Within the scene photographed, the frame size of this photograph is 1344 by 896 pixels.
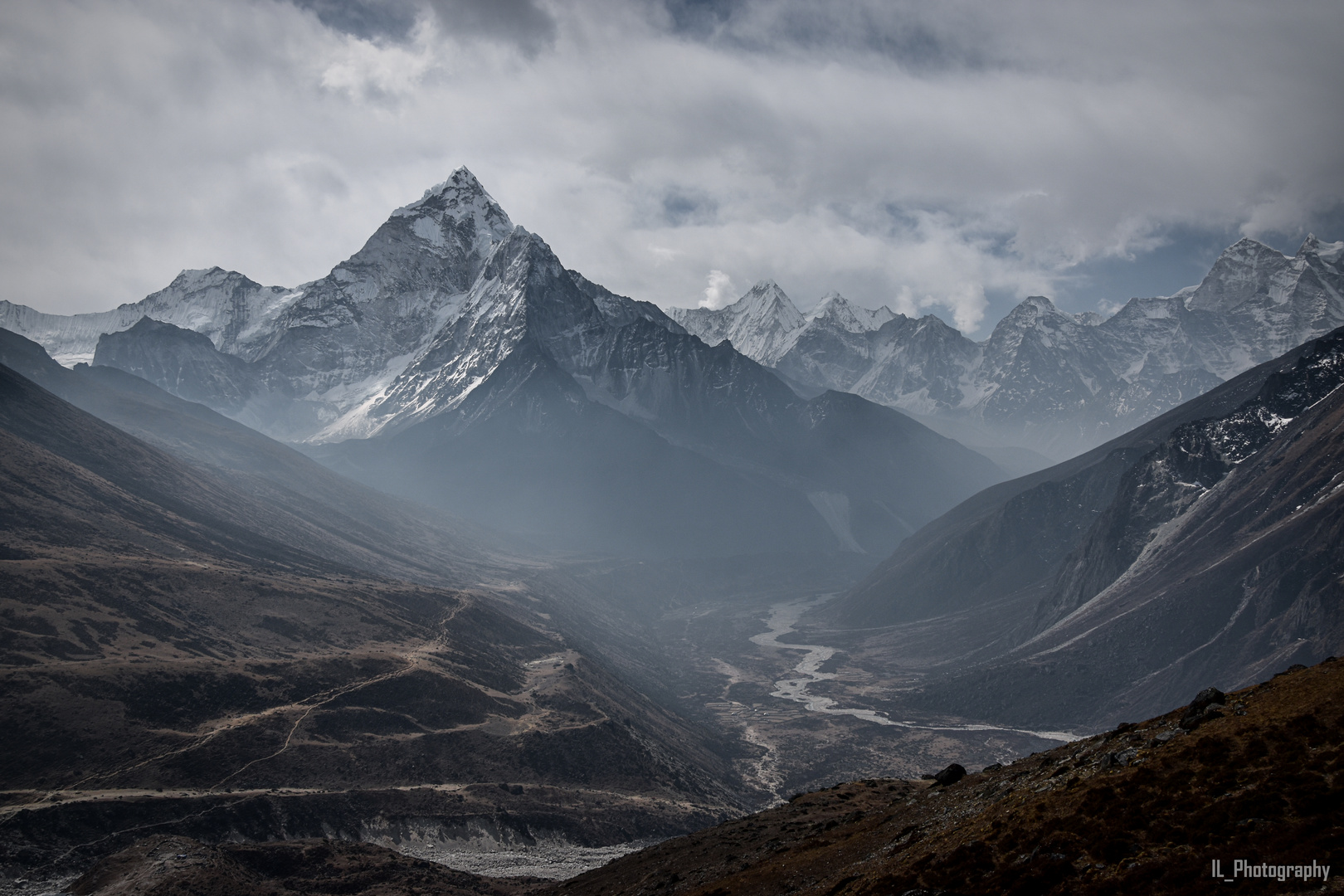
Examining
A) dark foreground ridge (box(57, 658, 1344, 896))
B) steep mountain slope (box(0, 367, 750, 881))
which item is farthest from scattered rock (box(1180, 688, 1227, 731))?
steep mountain slope (box(0, 367, 750, 881))

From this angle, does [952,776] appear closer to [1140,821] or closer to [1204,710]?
[1204,710]

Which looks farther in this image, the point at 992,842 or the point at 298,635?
the point at 298,635

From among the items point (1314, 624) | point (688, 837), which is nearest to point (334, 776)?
point (688, 837)

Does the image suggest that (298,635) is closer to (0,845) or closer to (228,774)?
(228,774)

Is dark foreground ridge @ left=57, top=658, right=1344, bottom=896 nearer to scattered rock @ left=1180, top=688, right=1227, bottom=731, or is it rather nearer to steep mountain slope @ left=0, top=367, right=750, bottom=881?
scattered rock @ left=1180, top=688, right=1227, bottom=731

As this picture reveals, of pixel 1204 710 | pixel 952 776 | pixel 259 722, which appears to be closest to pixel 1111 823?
pixel 1204 710

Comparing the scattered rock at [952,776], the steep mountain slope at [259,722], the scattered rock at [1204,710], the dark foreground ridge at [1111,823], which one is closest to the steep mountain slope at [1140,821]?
the dark foreground ridge at [1111,823]
